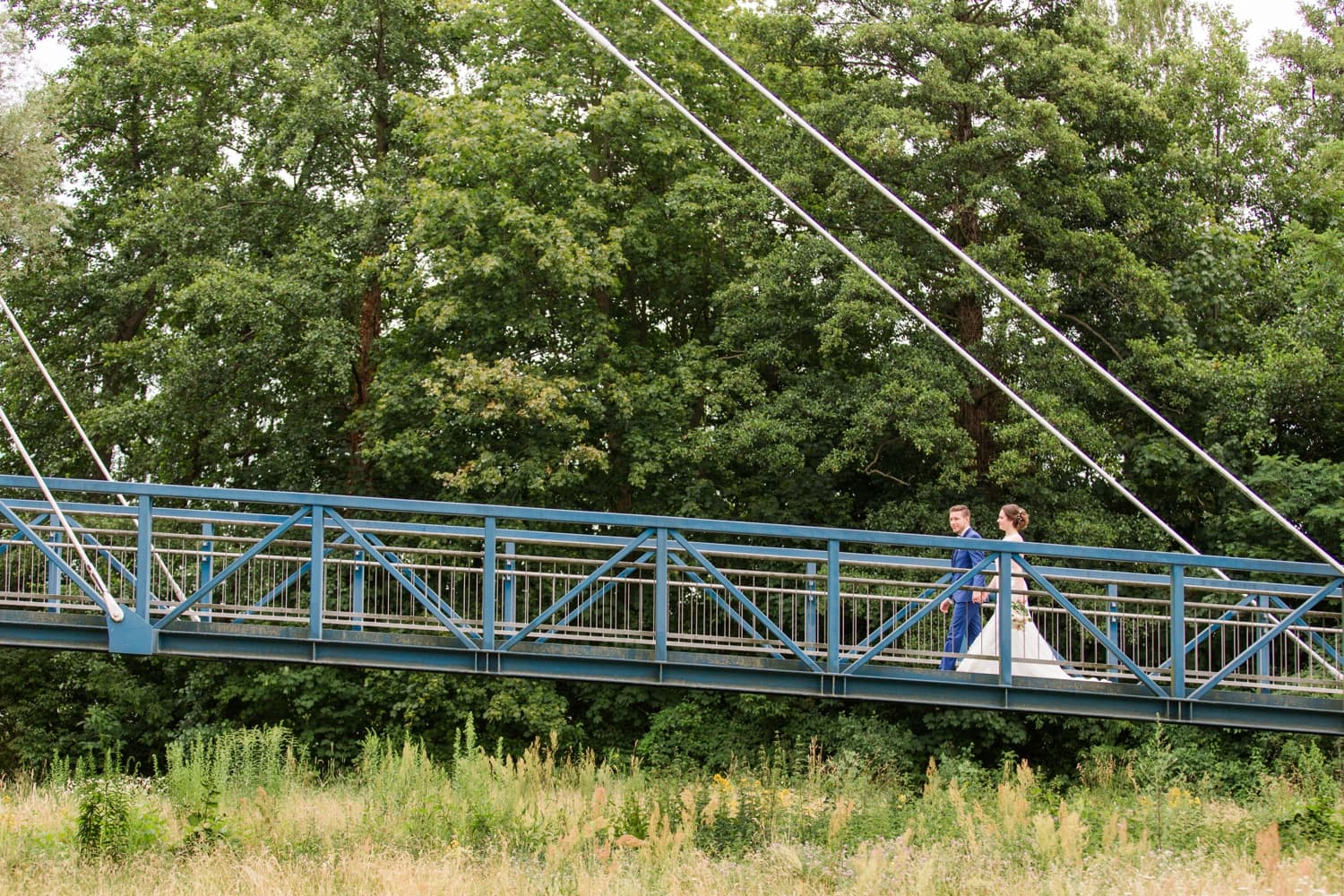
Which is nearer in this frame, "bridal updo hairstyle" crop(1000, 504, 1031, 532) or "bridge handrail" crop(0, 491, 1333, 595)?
"bridge handrail" crop(0, 491, 1333, 595)

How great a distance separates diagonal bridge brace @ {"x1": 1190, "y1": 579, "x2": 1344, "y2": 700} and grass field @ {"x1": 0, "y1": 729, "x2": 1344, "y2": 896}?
125 centimetres

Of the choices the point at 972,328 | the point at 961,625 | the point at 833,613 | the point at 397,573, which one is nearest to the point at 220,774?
the point at 397,573

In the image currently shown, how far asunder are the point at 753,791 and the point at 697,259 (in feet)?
41.7

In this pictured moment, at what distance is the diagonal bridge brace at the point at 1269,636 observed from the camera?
39.9 feet

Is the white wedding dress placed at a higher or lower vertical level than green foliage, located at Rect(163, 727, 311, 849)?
higher

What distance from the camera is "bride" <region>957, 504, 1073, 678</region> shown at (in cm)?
1280

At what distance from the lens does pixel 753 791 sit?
49.8ft

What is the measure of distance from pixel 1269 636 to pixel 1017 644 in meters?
2.04

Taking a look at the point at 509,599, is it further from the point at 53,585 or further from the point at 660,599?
the point at 53,585

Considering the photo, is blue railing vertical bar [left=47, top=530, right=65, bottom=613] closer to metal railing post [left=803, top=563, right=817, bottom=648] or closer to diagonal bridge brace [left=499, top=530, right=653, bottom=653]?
diagonal bridge brace [left=499, top=530, right=653, bottom=653]

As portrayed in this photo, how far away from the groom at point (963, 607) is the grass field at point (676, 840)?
1.69 meters

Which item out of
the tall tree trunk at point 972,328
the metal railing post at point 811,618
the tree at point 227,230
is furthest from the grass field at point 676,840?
the tree at point 227,230

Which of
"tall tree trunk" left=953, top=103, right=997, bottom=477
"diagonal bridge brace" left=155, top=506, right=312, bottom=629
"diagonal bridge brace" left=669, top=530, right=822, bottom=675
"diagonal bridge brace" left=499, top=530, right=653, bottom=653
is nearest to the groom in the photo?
"diagonal bridge brace" left=669, top=530, right=822, bottom=675

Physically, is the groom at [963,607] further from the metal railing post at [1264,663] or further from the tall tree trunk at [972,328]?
the tall tree trunk at [972,328]
